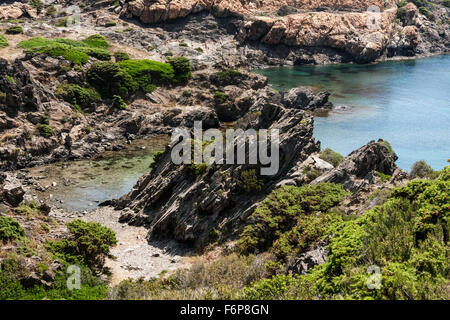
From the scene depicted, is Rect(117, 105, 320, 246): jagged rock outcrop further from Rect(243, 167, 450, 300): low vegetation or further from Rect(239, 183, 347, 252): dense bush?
Rect(243, 167, 450, 300): low vegetation

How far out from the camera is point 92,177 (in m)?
51.1

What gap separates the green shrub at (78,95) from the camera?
66562 mm

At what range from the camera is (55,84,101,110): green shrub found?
6656 cm

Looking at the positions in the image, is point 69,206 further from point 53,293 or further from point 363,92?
point 363,92

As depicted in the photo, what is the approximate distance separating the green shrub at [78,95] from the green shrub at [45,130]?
10086 mm

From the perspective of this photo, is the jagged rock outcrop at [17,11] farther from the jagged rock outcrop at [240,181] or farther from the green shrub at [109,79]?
the jagged rock outcrop at [240,181]

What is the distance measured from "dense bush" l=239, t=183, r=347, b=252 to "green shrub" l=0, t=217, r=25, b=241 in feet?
54.6

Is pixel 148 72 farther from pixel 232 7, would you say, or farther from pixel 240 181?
pixel 232 7

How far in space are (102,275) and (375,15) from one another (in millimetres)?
162494

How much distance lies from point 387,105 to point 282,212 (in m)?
70.1

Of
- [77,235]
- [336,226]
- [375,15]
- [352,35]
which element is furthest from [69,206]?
[375,15]

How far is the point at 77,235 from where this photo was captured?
30.5m

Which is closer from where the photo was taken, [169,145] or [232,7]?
[169,145]

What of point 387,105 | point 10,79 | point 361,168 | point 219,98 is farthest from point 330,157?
point 387,105
